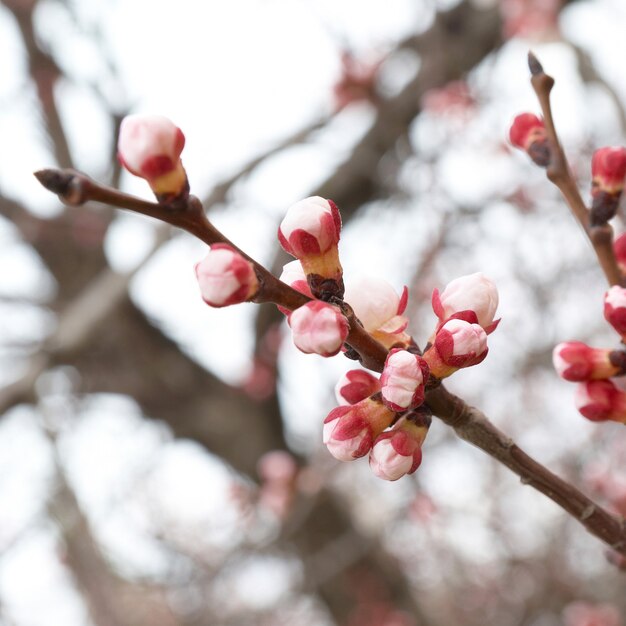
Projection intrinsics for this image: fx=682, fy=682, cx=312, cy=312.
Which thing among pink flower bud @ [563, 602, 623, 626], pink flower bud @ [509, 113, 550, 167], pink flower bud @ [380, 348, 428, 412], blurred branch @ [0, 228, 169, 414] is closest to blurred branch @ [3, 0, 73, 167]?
blurred branch @ [0, 228, 169, 414]

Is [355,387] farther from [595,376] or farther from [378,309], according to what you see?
[595,376]

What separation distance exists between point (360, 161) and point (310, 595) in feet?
7.25

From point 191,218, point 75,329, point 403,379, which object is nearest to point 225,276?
point 191,218

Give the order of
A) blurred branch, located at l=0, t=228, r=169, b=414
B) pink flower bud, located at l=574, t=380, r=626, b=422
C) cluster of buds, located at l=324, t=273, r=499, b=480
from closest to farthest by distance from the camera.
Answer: cluster of buds, located at l=324, t=273, r=499, b=480 → pink flower bud, located at l=574, t=380, r=626, b=422 → blurred branch, located at l=0, t=228, r=169, b=414

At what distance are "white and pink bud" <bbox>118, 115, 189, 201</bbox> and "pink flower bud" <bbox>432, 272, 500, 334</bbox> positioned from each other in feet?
0.89

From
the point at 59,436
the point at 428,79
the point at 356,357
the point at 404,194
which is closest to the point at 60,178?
the point at 356,357

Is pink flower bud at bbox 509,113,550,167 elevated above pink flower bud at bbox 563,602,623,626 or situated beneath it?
elevated above

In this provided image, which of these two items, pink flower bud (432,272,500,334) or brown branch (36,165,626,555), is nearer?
brown branch (36,165,626,555)

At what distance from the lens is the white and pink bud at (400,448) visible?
1.98 feet

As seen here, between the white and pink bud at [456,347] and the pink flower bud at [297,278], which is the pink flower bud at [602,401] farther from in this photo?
the pink flower bud at [297,278]

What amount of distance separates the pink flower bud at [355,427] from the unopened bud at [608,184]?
1.11ft

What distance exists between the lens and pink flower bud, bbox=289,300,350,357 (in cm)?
53

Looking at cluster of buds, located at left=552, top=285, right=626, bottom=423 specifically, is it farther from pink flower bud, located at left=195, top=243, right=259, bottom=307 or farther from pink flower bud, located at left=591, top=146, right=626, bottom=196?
pink flower bud, located at left=195, top=243, right=259, bottom=307

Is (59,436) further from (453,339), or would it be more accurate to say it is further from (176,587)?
(453,339)
